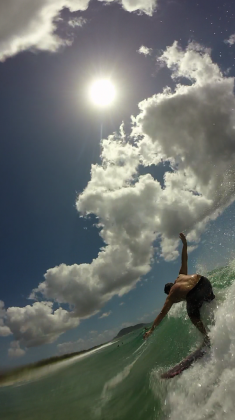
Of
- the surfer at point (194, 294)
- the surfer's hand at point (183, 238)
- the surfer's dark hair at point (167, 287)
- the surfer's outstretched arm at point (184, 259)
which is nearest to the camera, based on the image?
the surfer at point (194, 294)

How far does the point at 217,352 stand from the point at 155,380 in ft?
10.00

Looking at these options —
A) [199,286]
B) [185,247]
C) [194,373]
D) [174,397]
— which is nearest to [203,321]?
[199,286]

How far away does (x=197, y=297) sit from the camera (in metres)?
6.15

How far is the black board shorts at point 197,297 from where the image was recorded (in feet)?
20.2

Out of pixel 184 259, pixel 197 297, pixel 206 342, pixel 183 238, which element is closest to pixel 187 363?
pixel 206 342

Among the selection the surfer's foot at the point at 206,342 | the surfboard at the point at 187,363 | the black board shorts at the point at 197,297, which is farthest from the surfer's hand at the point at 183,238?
the surfboard at the point at 187,363

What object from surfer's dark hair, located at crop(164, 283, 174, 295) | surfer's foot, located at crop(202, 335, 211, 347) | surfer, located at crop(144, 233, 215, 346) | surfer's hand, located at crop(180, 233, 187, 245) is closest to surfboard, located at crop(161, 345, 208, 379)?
surfer's foot, located at crop(202, 335, 211, 347)

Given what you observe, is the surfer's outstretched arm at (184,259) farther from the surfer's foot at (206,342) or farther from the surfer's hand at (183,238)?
the surfer's foot at (206,342)

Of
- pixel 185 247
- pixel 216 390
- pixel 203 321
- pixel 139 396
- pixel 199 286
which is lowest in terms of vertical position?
pixel 139 396

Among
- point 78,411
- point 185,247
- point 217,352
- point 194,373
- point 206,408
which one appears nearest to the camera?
point 206,408

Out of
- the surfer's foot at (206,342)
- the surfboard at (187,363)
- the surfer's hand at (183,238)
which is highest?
the surfer's hand at (183,238)

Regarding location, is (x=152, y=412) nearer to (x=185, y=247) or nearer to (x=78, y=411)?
(x=78, y=411)

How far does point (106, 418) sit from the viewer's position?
605 cm

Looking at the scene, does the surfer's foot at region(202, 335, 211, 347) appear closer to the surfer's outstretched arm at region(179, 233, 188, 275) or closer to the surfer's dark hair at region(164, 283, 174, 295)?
the surfer's dark hair at region(164, 283, 174, 295)
